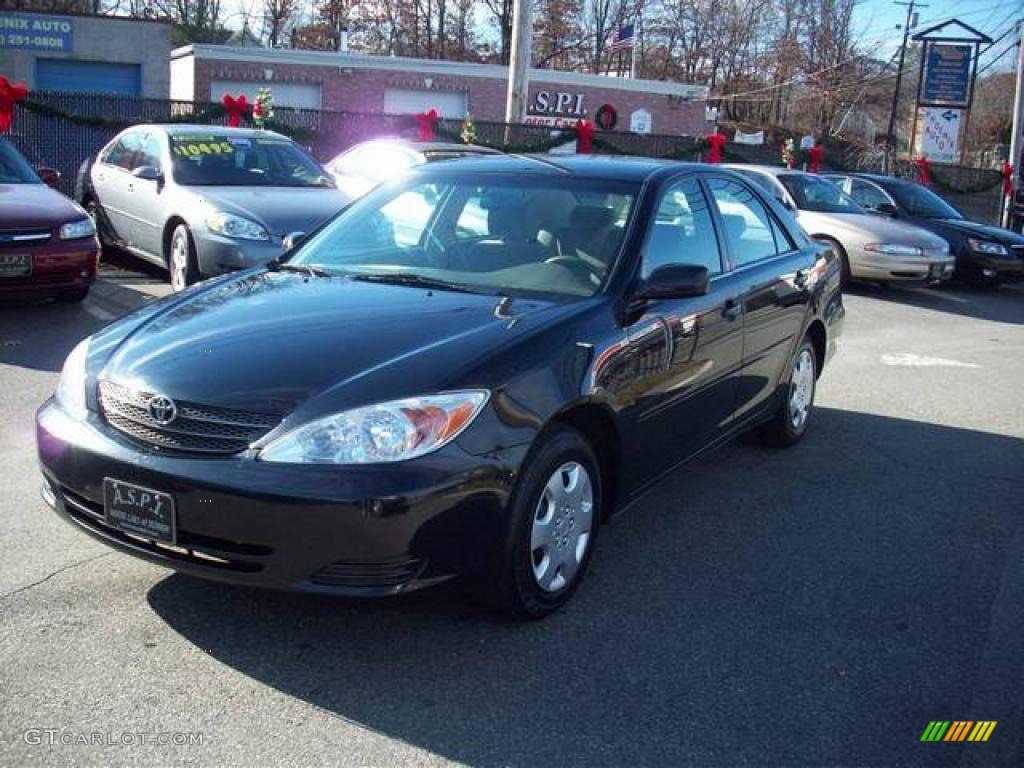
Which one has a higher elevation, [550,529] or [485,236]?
[485,236]

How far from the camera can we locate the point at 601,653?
3502 mm

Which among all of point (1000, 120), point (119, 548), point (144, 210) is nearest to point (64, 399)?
point (119, 548)

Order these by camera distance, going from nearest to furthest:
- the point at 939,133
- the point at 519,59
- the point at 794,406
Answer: the point at 794,406 < the point at 519,59 < the point at 939,133

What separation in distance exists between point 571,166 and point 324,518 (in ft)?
8.02

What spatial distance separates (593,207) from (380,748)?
2526 mm

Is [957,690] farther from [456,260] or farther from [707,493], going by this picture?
[456,260]

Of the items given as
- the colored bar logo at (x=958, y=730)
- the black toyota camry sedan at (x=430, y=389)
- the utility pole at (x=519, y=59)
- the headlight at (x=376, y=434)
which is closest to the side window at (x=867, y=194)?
Answer: the utility pole at (x=519, y=59)

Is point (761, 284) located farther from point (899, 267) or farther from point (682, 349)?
point (899, 267)

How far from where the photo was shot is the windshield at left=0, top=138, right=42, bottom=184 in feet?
30.0

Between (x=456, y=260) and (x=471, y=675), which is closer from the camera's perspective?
(x=471, y=675)

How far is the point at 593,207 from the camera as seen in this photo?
15.0ft

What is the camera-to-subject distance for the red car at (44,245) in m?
7.99

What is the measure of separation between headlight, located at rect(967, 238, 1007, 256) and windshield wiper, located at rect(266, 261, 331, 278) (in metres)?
12.7

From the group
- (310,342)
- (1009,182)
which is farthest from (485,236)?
(1009,182)
